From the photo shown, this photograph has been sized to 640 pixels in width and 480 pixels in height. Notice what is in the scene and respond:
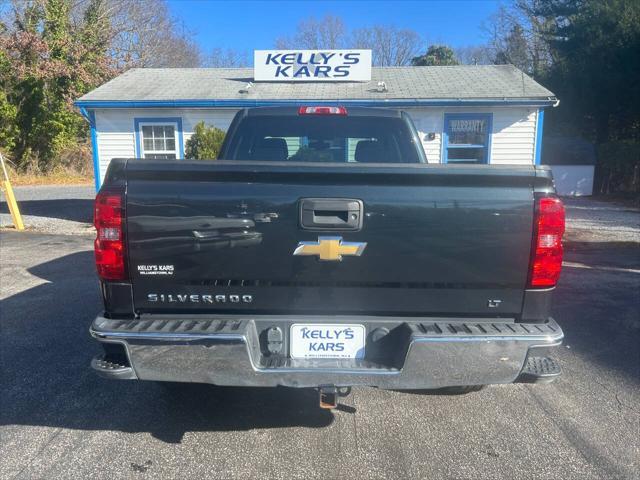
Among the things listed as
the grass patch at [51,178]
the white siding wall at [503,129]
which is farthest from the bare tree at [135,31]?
the white siding wall at [503,129]

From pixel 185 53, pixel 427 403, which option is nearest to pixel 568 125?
pixel 427 403

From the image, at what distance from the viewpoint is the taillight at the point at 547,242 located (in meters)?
2.93

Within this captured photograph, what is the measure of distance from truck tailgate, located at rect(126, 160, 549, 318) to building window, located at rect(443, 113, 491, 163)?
11253mm

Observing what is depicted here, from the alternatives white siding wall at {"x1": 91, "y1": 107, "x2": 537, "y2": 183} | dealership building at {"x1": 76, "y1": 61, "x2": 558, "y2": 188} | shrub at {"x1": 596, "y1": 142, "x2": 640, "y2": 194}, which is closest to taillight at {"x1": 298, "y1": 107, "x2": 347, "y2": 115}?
dealership building at {"x1": 76, "y1": 61, "x2": 558, "y2": 188}

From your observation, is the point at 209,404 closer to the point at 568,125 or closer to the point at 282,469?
the point at 282,469

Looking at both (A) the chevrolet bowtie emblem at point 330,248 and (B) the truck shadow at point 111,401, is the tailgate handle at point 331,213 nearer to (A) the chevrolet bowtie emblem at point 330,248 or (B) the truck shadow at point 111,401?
(A) the chevrolet bowtie emblem at point 330,248

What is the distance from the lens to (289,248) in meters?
2.95

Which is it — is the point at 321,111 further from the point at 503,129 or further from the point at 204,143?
the point at 503,129

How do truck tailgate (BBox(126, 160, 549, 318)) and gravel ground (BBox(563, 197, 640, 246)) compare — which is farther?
gravel ground (BBox(563, 197, 640, 246))

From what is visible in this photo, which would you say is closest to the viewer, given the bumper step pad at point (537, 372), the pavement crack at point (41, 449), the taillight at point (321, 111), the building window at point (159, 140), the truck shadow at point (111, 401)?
the bumper step pad at point (537, 372)

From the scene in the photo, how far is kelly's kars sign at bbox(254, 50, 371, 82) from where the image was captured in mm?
15055

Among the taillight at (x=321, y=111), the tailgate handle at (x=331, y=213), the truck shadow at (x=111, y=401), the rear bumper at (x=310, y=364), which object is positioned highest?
the taillight at (x=321, y=111)

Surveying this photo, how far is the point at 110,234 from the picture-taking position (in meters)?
2.95

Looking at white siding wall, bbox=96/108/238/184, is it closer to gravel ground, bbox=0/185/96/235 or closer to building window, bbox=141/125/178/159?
building window, bbox=141/125/178/159
